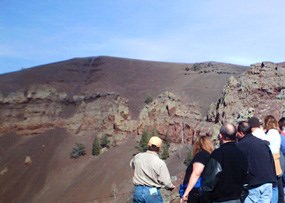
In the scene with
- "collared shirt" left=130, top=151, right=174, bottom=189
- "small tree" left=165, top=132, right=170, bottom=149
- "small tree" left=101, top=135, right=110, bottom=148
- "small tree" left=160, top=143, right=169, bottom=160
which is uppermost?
"collared shirt" left=130, top=151, right=174, bottom=189

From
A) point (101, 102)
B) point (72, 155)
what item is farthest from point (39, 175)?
point (101, 102)

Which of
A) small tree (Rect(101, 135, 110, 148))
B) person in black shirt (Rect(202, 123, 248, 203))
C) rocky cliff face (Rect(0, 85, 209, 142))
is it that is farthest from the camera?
rocky cliff face (Rect(0, 85, 209, 142))

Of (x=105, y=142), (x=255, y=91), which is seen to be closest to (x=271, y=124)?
(x=255, y=91)

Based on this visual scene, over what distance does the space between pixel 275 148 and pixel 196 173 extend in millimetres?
2055

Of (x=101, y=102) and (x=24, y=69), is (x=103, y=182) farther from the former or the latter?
(x=24, y=69)

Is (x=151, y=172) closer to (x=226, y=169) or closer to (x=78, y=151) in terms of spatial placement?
(x=226, y=169)

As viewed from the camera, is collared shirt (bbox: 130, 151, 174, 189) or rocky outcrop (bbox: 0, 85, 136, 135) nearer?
collared shirt (bbox: 130, 151, 174, 189)

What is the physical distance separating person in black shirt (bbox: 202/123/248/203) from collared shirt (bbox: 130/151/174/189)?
35.8 inches

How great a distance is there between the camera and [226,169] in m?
6.06

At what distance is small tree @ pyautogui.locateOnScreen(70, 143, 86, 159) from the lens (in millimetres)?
56853

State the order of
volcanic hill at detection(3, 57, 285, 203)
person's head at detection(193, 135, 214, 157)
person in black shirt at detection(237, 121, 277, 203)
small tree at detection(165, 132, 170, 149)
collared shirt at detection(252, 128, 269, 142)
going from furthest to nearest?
1. small tree at detection(165, 132, 170, 149)
2. volcanic hill at detection(3, 57, 285, 203)
3. collared shirt at detection(252, 128, 269, 142)
4. person in black shirt at detection(237, 121, 277, 203)
5. person's head at detection(193, 135, 214, 157)

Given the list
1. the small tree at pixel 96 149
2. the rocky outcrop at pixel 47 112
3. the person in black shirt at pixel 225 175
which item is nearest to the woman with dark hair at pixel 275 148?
the person in black shirt at pixel 225 175

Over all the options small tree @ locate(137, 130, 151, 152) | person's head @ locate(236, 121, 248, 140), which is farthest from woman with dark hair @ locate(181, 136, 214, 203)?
small tree @ locate(137, 130, 151, 152)

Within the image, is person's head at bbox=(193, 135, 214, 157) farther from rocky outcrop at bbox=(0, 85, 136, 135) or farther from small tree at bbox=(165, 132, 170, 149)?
rocky outcrop at bbox=(0, 85, 136, 135)
